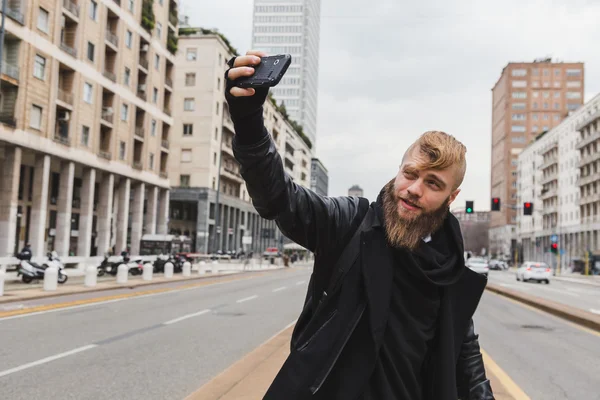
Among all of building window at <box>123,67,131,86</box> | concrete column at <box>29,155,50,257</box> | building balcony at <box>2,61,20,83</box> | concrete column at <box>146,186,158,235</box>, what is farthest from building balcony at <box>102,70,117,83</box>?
concrete column at <box>146,186,158,235</box>

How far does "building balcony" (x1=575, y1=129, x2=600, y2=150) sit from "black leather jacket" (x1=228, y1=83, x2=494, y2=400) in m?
76.1

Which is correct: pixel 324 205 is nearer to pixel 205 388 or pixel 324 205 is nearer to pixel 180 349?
pixel 205 388

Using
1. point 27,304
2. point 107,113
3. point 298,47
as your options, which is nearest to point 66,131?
point 107,113

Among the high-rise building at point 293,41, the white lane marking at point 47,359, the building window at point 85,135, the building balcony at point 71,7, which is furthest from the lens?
the high-rise building at point 293,41

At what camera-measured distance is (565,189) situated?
84.4 metres

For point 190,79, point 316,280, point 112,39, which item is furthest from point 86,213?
point 316,280

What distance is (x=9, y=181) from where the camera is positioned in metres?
30.4

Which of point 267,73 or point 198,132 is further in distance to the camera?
point 198,132

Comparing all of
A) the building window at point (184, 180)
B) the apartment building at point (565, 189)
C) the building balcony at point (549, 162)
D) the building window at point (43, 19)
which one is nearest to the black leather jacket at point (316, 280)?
the building window at point (43, 19)

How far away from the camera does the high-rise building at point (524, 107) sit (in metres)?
122

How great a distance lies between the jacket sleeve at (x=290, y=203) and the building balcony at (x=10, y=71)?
3042 cm

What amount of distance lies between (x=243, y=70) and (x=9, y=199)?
31965 mm

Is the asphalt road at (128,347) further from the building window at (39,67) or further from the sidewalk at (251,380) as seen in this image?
the building window at (39,67)

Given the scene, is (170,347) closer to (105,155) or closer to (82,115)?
(82,115)
